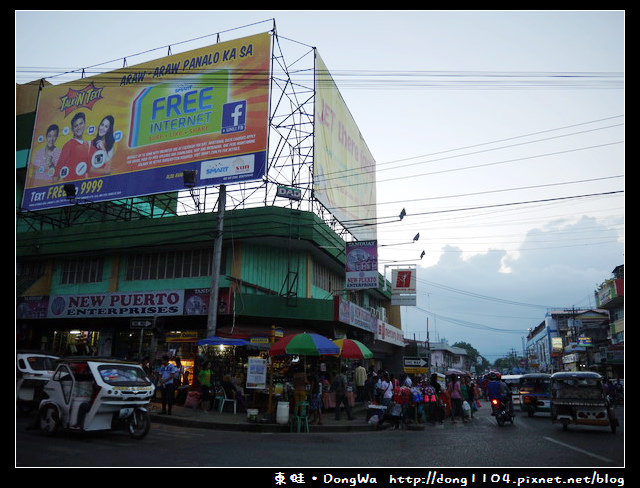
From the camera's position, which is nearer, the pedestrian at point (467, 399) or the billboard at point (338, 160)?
the pedestrian at point (467, 399)

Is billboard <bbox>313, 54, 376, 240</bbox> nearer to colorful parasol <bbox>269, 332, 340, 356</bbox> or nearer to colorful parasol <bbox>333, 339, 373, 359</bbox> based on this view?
colorful parasol <bbox>333, 339, 373, 359</bbox>

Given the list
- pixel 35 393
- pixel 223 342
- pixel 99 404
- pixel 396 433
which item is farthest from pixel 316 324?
pixel 99 404

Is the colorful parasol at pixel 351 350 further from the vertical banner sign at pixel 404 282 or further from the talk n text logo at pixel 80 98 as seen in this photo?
the talk n text logo at pixel 80 98

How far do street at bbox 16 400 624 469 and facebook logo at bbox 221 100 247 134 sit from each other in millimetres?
14612

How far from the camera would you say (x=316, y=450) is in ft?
33.1

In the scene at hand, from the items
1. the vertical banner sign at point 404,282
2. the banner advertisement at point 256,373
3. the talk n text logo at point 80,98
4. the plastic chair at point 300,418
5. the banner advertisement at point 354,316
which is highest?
the talk n text logo at point 80,98

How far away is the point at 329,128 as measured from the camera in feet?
92.8

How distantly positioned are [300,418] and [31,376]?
828 cm

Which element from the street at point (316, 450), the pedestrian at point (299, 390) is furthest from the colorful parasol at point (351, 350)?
the street at point (316, 450)

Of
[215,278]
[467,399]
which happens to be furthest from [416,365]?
[215,278]

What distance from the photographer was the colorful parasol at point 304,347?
15.6 meters

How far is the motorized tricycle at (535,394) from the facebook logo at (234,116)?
713 inches

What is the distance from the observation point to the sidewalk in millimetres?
14055
